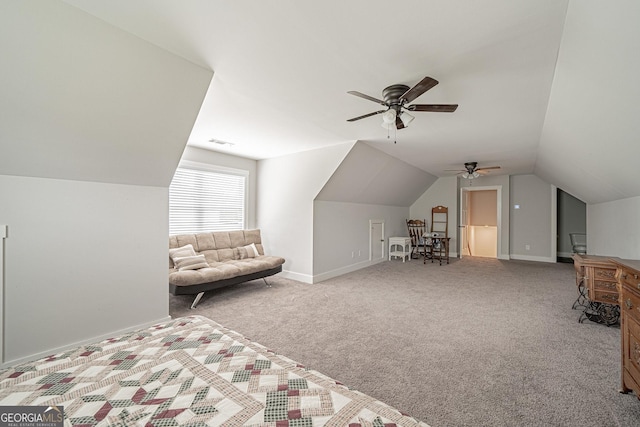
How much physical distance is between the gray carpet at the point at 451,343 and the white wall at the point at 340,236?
54 centimetres

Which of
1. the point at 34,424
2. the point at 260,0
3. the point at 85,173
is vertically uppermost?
the point at 260,0

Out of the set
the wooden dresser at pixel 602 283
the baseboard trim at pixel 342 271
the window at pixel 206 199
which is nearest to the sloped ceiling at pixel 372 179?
the baseboard trim at pixel 342 271

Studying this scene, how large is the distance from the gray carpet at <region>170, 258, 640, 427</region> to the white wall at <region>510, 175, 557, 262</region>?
262cm

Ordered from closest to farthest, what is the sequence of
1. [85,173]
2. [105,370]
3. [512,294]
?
[105,370], [85,173], [512,294]

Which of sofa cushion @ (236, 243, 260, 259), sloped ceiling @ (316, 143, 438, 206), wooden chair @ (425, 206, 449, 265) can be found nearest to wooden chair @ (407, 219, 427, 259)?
wooden chair @ (425, 206, 449, 265)

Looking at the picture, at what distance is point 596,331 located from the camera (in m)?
2.86

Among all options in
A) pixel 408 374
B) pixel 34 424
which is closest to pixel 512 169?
pixel 408 374

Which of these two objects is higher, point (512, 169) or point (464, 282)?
point (512, 169)

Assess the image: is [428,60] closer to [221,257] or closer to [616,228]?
[221,257]

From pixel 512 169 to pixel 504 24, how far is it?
20.1ft

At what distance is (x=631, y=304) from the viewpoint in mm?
1747

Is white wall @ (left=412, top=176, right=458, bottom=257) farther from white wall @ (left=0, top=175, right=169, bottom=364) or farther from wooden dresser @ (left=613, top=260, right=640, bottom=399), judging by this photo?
white wall @ (left=0, top=175, right=169, bottom=364)

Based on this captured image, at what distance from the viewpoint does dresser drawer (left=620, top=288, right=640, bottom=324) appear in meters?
1.65

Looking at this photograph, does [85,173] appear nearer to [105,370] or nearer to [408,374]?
[105,370]
